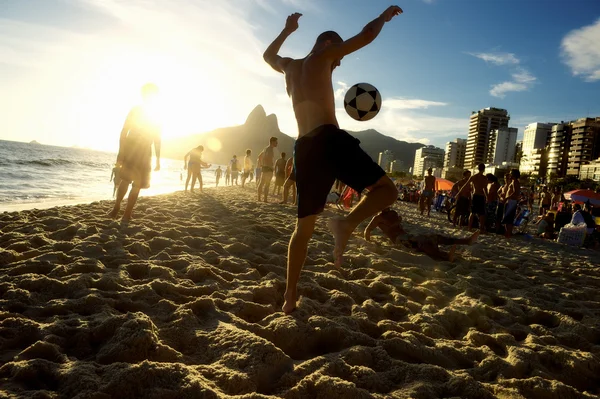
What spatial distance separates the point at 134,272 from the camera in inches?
116

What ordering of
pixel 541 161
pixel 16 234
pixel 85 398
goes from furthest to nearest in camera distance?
pixel 541 161 → pixel 16 234 → pixel 85 398

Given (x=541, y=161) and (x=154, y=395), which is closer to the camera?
(x=154, y=395)

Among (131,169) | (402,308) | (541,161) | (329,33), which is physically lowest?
(402,308)

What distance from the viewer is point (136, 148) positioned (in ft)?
16.7

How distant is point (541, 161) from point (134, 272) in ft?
457

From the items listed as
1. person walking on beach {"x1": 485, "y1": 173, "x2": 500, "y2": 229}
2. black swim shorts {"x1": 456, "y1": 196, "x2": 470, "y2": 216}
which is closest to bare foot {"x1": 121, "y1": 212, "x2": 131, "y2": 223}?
person walking on beach {"x1": 485, "y1": 173, "x2": 500, "y2": 229}

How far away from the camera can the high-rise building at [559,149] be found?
112312 millimetres

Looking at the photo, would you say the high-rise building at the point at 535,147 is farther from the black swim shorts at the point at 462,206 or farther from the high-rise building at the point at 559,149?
the black swim shorts at the point at 462,206

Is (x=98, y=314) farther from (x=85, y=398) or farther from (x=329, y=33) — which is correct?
(x=329, y=33)

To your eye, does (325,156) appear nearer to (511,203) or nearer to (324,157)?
(324,157)

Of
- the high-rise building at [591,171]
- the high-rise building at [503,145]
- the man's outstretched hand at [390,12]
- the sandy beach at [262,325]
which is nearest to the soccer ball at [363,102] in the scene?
the man's outstretched hand at [390,12]

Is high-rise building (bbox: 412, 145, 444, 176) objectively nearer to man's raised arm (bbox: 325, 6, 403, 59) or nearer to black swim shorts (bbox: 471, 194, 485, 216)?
black swim shorts (bbox: 471, 194, 485, 216)

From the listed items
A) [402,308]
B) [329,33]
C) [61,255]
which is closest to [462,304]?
[402,308]

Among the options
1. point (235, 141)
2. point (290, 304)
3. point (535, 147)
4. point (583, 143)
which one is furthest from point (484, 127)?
point (290, 304)
